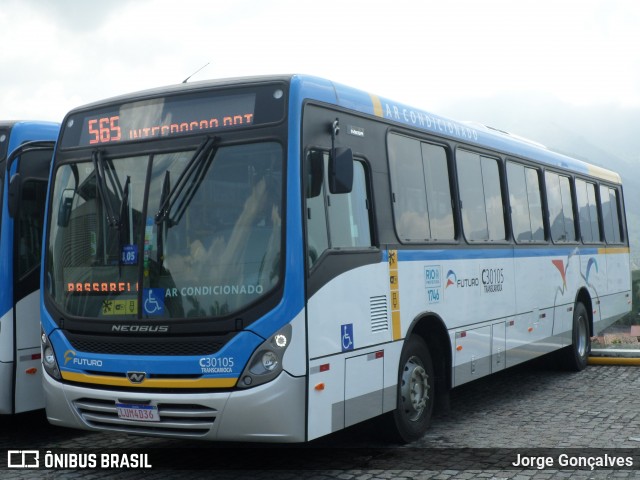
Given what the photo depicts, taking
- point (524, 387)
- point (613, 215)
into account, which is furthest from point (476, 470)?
point (613, 215)

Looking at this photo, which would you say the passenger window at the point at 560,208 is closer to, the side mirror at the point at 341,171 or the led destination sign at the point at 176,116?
the side mirror at the point at 341,171

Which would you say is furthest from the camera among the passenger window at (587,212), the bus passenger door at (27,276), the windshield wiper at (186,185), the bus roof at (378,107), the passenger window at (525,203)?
the passenger window at (587,212)

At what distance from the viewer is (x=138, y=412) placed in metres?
6.50

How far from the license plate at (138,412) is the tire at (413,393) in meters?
2.32

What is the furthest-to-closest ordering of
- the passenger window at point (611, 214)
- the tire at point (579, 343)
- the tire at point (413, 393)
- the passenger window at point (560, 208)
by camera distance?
the passenger window at point (611, 214), the tire at point (579, 343), the passenger window at point (560, 208), the tire at point (413, 393)

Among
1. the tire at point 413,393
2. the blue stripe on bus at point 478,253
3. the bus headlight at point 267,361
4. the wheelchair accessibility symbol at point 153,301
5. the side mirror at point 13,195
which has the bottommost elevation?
the tire at point 413,393

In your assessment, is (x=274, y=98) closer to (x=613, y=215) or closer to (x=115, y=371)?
(x=115, y=371)

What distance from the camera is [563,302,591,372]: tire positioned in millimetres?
13117

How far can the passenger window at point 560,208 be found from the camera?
12.5 metres

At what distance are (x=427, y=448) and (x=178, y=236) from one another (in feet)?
10.5

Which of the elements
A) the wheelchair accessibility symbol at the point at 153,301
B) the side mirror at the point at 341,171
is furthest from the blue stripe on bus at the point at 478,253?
the wheelchair accessibility symbol at the point at 153,301

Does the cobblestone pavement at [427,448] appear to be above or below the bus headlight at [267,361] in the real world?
below

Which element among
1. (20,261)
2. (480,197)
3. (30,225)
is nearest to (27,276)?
(20,261)

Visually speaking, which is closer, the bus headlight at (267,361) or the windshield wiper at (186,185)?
the bus headlight at (267,361)
